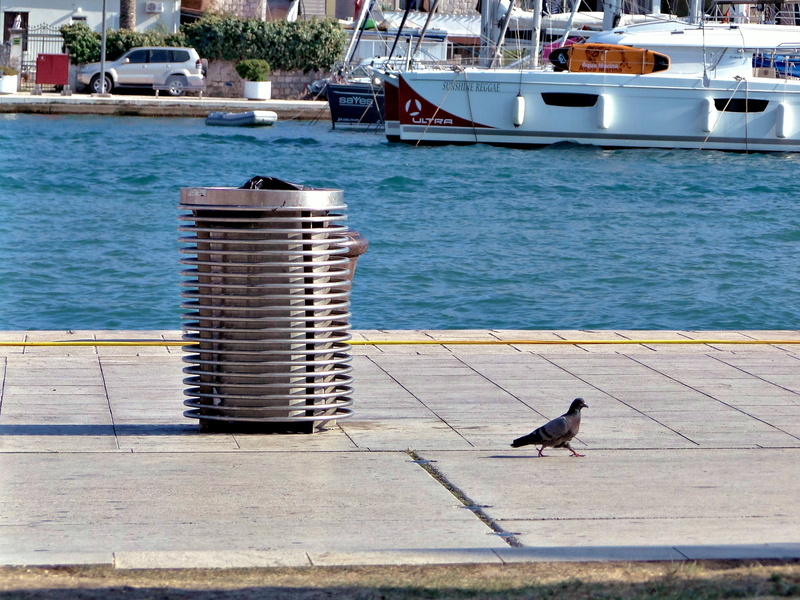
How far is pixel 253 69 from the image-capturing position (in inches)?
2203

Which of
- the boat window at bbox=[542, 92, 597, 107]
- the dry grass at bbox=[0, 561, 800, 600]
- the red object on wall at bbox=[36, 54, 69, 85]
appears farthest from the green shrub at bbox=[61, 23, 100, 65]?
the dry grass at bbox=[0, 561, 800, 600]

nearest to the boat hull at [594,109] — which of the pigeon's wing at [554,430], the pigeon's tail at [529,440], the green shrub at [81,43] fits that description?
the green shrub at [81,43]

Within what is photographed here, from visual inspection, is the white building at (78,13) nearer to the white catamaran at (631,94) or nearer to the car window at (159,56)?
the car window at (159,56)

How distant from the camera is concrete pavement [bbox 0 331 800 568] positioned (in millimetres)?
4570

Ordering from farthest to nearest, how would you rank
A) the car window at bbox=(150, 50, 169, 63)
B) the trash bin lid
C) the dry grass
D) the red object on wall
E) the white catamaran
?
the car window at bbox=(150, 50, 169, 63), the red object on wall, the white catamaran, the trash bin lid, the dry grass

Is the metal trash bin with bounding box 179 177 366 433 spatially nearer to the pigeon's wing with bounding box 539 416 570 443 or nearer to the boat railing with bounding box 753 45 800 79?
the pigeon's wing with bounding box 539 416 570 443

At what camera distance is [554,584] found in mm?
4051

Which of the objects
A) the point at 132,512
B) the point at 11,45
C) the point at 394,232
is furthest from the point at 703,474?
the point at 11,45

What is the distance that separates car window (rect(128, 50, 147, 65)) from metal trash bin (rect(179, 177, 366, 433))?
47.4 metres

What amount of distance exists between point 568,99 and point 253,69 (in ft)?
62.8

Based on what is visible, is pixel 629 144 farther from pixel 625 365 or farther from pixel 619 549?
pixel 619 549

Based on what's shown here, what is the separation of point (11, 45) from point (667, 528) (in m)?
54.5

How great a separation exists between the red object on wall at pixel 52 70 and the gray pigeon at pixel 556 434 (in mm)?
48108

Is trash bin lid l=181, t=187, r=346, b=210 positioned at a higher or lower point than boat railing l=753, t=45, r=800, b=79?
lower
